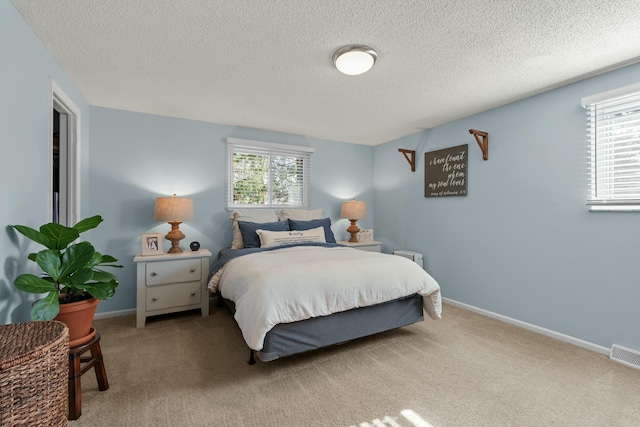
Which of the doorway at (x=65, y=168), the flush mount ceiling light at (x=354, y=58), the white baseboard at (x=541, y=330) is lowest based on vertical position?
the white baseboard at (x=541, y=330)

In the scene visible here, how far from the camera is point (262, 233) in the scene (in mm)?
3270

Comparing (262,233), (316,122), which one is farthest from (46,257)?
(316,122)

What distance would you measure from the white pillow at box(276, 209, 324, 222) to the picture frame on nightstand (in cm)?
143

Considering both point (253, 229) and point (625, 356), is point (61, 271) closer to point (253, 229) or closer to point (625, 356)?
point (253, 229)

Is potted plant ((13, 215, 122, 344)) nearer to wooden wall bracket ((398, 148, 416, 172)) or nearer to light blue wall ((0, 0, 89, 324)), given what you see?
light blue wall ((0, 0, 89, 324))

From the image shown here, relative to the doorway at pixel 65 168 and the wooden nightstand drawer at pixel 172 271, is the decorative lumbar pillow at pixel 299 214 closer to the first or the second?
the wooden nightstand drawer at pixel 172 271

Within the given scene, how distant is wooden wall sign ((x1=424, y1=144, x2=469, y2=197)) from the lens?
3.41 metres

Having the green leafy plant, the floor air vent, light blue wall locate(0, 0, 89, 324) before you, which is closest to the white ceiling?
light blue wall locate(0, 0, 89, 324)

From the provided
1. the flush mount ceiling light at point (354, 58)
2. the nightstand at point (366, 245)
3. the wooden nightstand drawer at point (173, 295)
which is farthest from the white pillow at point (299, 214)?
the flush mount ceiling light at point (354, 58)

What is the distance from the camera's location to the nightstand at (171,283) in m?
2.84

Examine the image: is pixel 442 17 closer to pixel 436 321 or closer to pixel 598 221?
pixel 598 221

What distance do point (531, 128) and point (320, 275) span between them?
97.8 inches

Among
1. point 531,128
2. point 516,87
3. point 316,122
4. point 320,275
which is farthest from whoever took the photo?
point 316,122

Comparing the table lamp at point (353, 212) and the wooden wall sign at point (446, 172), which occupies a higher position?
the wooden wall sign at point (446, 172)
